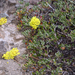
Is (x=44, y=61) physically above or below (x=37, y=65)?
above

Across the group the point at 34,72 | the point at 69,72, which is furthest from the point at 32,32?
the point at 69,72

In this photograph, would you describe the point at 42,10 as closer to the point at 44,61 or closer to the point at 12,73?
the point at 44,61

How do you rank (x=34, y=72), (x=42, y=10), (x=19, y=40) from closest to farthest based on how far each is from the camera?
(x=34, y=72), (x=19, y=40), (x=42, y=10)

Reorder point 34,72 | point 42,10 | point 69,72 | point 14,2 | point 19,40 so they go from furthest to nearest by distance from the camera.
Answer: point 14,2
point 42,10
point 19,40
point 34,72
point 69,72

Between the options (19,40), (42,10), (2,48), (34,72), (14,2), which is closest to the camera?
(34,72)

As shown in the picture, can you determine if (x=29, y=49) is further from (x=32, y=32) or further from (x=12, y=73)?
(x=12, y=73)

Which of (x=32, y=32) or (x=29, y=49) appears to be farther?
(x=32, y=32)

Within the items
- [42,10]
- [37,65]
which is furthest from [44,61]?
[42,10]

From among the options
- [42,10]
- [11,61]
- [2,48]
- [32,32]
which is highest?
[42,10]

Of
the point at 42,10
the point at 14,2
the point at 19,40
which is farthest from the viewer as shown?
the point at 14,2
